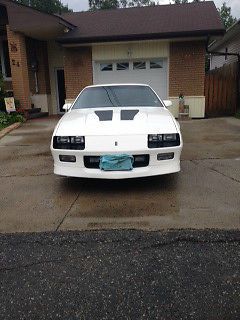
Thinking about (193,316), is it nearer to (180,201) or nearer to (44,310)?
(44,310)

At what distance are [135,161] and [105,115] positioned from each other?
1.05 metres

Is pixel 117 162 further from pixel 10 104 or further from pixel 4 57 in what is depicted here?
pixel 4 57

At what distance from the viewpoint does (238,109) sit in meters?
13.8

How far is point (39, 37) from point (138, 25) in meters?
4.34

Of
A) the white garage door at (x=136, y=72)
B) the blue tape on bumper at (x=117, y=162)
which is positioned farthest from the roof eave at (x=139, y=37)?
the blue tape on bumper at (x=117, y=162)

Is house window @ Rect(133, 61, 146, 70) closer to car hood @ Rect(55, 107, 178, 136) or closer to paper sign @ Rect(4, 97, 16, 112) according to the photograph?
paper sign @ Rect(4, 97, 16, 112)

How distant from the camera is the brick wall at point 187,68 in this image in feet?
42.5

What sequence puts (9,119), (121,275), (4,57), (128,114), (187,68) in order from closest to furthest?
(121,275)
(128,114)
(9,119)
(187,68)
(4,57)

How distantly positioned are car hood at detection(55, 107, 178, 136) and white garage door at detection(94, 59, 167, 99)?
28.7 feet

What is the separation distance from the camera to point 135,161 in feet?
14.2

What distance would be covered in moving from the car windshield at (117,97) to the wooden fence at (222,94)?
8.42 m

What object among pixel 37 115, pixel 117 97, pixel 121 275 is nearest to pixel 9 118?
pixel 37 115

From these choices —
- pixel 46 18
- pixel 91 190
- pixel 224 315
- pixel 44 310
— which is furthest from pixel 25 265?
pixel 46 18

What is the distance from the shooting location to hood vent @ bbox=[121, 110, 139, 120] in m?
4.79
